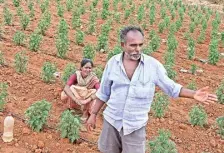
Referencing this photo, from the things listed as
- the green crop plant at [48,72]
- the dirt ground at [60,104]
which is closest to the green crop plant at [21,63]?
the dirt ground at [60,104]

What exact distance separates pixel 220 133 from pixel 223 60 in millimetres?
4976

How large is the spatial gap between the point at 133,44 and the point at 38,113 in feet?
7.56

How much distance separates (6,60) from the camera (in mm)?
8164

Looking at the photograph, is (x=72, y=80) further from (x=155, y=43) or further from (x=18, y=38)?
(x=155, y=43)

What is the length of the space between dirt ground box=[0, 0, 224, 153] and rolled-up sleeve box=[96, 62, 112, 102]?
159 cm

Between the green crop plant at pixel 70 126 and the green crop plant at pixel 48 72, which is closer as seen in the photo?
the green crop plant at pixel 70 126

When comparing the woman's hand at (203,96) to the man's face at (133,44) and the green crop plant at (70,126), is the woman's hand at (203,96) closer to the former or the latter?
the man's face at (133,44)

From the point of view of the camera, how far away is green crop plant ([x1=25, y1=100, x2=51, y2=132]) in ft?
17.9

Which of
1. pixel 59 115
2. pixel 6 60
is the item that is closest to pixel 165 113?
pixel 59 115

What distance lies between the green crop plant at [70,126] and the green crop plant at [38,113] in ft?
0.80

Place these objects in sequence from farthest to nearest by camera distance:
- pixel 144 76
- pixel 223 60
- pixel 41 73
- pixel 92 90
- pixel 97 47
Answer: pixel 223 60
pixel 97 47
pixel 41 73
pixel 92 90
pixel 144 76

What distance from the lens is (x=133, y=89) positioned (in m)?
3.66

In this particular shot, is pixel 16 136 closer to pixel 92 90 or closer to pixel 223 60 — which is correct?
pixel 92 90

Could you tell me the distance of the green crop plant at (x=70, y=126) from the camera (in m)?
5.32
